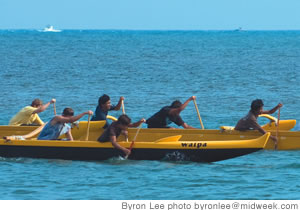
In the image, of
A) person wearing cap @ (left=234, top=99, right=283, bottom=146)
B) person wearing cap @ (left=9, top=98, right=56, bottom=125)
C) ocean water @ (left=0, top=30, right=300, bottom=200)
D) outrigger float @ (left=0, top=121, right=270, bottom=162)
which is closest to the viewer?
ocean water @ (left=0, top=30, right=300, bottom=200)

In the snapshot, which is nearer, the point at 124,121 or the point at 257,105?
the point at 124,121

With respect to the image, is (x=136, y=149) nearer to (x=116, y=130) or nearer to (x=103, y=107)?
(x=116, y=130)

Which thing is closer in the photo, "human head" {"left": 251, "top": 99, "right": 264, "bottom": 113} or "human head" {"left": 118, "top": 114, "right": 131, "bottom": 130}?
"human head" {"left": 118, "top": 114, "right": 131, "bottom": 130}

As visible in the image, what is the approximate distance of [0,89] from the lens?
121 ft

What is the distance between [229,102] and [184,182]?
15.5 metres

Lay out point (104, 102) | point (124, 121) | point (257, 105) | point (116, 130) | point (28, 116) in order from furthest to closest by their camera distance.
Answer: point (28, 116) < point (104, 102) < point (257, 105) < point (116, 130) < point (124, 121)

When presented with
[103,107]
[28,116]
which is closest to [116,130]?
Answer: [103,107]

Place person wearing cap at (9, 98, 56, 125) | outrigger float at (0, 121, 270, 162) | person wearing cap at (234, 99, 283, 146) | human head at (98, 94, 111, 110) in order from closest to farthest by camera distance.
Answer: outrigger float at (0, 121, 270, 162)
person wearing cap at (234, 99, 283, 146)
human head at (98, 94, 111, 110)
person wearing cap at (9, 98, 56, 125)

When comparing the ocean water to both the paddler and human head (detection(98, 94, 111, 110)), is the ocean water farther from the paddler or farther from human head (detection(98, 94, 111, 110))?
human head (detection(98, 94, 111, 110))

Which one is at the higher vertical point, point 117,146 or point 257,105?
point 257,105

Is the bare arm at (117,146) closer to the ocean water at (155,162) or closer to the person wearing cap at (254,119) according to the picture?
the ocean water at (155,162)

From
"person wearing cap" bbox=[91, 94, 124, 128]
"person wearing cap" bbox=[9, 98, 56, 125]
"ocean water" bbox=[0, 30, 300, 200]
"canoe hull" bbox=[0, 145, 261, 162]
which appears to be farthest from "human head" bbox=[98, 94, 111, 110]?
"ocean water" bbox=[0, 30, 300, 200]

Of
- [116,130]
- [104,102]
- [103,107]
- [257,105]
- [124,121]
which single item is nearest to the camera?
[124,121]
